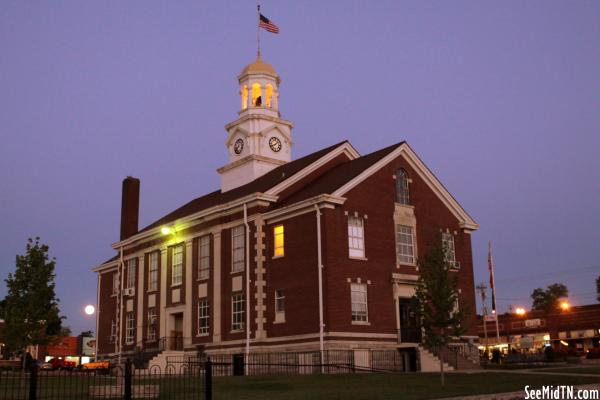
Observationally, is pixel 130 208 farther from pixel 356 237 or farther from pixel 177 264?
pixel 356 237

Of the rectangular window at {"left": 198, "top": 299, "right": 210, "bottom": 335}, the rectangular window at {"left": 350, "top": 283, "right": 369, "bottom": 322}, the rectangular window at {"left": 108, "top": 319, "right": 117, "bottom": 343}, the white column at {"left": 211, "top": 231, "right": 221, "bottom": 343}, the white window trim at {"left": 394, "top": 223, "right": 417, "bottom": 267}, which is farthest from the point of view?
the rectangular window at {"left": 108, "top": 319, "right": 117, "bottom": 343}

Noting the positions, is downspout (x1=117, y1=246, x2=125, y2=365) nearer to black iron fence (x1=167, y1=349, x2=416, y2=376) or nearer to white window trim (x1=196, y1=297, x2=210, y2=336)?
white window trim (x1=196, y1=297, x2=210, y2=336)

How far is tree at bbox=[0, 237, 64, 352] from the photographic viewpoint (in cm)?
2984

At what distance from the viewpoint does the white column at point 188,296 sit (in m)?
45.2

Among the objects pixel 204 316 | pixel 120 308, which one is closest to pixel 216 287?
pixel 204 316

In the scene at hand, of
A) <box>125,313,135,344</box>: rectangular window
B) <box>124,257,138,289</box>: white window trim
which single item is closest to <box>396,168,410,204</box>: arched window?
<box>124,257,138,289</box>: white window trim

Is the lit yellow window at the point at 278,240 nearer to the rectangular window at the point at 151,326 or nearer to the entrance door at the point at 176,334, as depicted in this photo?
the entrance door at the point at 176,334

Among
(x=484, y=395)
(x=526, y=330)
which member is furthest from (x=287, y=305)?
(x=526, y=330)

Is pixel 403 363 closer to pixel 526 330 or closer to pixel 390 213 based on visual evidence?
pixel 390 213

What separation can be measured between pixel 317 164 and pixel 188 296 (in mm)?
11758

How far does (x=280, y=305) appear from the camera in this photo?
39.9m

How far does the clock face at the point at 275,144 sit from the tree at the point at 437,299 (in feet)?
77.4

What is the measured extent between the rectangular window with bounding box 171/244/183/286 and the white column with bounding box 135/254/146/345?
13.4ft

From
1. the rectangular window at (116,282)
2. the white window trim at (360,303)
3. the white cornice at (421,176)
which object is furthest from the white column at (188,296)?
the white cornice at (421,176)
